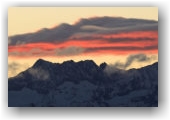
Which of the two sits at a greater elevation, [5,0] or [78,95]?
[5,0]

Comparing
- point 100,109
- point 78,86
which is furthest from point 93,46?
point 100,109

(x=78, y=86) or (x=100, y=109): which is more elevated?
(x=78, y=86)

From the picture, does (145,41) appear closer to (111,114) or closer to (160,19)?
(160,19)

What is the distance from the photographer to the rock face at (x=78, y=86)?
11.0 feet

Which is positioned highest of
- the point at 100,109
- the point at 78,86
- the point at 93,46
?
the point at 93,46

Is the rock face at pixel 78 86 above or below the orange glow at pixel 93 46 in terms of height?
below

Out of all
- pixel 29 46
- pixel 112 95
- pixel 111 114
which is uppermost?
pixel 29 46

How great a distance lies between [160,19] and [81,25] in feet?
2.88

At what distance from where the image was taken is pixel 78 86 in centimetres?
337

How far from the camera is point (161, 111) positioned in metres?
3.44

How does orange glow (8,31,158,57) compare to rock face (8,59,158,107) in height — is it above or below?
above

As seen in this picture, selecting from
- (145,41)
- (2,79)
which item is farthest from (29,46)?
(145,41)

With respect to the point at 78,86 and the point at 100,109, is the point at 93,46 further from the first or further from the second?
the point at 100,109

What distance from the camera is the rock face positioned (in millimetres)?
3361
